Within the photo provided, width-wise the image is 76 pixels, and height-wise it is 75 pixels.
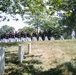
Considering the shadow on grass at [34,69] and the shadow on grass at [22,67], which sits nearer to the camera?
the shadow on grass at [34,69]

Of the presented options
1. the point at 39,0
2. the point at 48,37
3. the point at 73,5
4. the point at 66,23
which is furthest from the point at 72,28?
the point at 39,0

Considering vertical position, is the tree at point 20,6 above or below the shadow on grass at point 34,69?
above

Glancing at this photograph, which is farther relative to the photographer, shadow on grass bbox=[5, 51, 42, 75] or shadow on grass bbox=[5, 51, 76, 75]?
shadow on grass bbox=[5, 51, 42, 75]

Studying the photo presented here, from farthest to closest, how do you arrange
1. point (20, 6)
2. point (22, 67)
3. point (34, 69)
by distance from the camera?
1. point (20, 6)
2. point (22, 67)
3. point (34, 69)

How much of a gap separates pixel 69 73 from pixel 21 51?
139 inches

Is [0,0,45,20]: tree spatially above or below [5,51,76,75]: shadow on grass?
above

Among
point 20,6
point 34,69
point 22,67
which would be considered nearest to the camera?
point 34,69

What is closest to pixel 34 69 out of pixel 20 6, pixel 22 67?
pixel 22 67

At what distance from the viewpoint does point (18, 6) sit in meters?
15.9

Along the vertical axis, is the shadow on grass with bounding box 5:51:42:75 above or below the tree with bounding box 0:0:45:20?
below

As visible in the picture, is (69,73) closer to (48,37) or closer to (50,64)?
(50,64)

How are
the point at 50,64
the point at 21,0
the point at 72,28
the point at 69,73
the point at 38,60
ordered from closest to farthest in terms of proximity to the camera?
the point at 69,73 < the point at 50,64 < the point at 38,60 < the point at 21,0 < the point at 72,28

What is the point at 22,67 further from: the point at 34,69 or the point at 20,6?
the point at 20,6

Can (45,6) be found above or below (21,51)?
above
